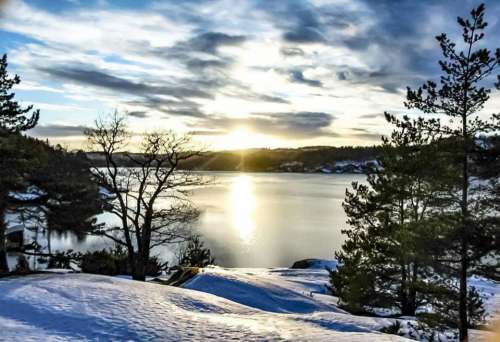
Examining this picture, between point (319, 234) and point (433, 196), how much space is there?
136 ft

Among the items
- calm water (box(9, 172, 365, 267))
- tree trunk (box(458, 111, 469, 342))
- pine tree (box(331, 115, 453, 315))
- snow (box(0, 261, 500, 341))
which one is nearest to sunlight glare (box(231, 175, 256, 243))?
calm water (box(9, 172, 365, 267))

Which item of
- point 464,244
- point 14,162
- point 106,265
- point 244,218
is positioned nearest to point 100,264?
point 106,265

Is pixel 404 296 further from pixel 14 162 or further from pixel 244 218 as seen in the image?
pixel 244 218

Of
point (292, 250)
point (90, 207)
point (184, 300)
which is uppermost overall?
point (90, 207)

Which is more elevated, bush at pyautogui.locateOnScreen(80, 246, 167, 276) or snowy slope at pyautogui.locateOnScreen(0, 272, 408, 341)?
snowy slope at pyautogui.locateOnScreen(0, 272, 408, 341)

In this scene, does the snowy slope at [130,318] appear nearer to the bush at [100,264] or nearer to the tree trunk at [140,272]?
the tree trunk at [140,272]

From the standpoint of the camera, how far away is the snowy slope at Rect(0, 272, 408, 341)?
30.8 feet

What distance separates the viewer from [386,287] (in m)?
22.5

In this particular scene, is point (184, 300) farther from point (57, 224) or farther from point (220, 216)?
point (220, 216)

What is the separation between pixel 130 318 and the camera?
10.4 meters

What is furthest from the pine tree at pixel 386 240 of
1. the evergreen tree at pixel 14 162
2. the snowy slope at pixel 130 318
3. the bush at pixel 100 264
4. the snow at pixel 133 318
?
the evergreen tree at pixel 14 162

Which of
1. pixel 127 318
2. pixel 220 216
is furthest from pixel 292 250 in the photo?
pixel 127 318

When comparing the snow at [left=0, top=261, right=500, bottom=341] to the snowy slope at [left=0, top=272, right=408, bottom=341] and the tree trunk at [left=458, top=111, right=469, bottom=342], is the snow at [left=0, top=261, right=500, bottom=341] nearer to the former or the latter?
the snowy slope at [left=0, top=272, right=408, bottom=341]

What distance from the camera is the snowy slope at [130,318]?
30.8 feet
